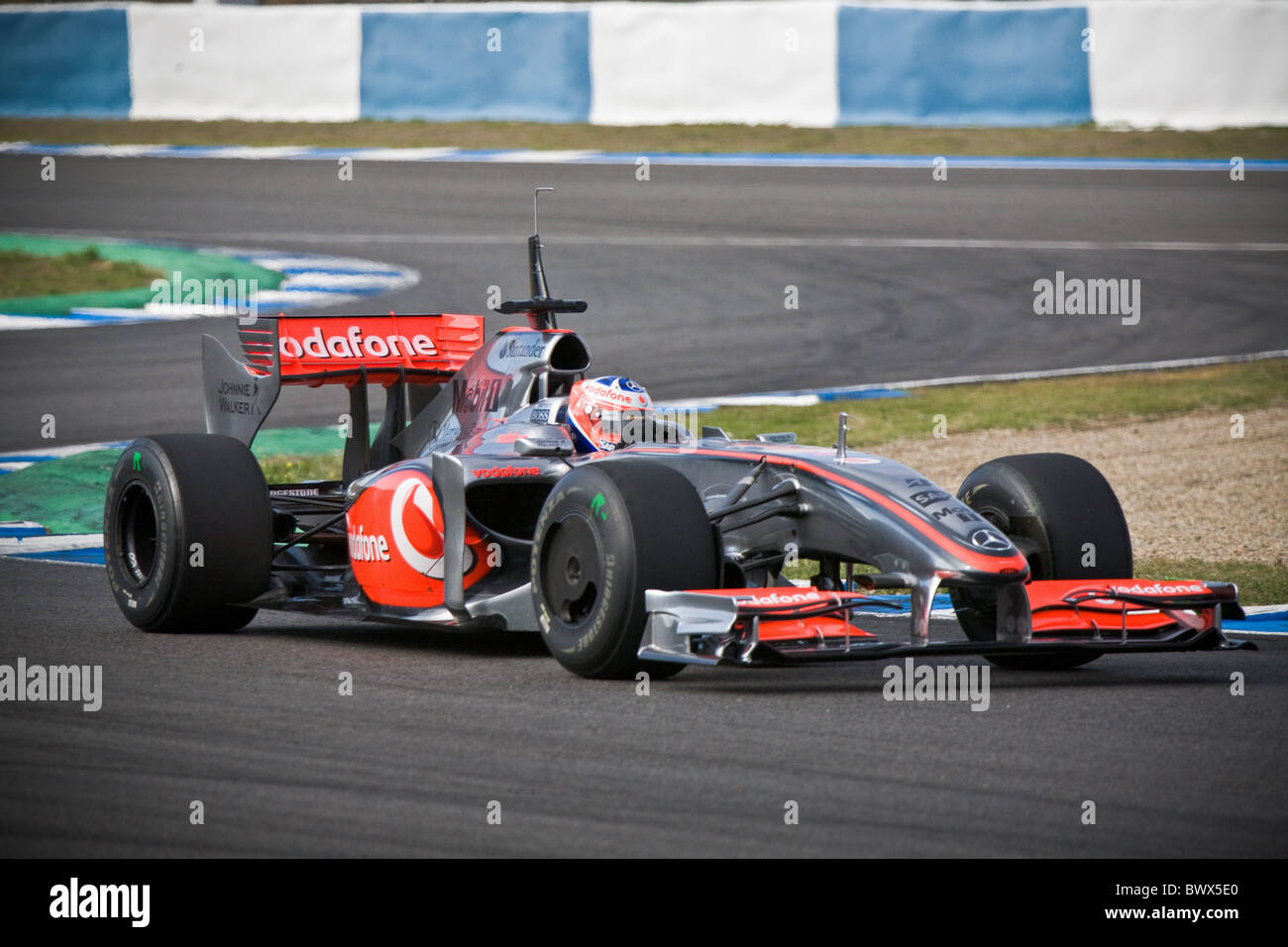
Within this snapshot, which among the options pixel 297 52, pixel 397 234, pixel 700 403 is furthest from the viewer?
pixel 297 52

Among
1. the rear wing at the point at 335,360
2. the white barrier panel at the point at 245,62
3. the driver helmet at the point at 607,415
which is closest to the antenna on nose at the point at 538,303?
the rear wing at the point at 335,360

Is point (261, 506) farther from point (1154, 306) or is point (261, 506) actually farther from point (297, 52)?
point (297, 52)

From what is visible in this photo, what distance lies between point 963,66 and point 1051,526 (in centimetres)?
2091

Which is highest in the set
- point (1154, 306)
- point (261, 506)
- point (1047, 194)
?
point (1047, 194)

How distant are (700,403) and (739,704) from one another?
27.4ft

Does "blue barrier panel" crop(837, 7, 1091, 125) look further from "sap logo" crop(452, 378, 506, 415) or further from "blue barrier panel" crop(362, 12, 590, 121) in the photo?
"sap logo" crop(452, 378, 506, 415)

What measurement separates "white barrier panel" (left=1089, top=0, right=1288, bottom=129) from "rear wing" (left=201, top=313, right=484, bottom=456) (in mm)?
19125

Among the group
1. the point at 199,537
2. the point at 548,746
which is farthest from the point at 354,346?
the point at 548,746

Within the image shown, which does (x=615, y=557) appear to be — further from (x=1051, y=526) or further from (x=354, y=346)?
(x=354, y=346)

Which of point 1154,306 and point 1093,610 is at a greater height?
point 1154,306

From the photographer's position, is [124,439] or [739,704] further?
[124,439]

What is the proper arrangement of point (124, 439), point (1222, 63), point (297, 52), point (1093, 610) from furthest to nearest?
point (297, 52)
point (1222, 63)
point (124, 439)
point (1093, 610)

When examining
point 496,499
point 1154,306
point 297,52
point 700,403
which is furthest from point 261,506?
point 297,52

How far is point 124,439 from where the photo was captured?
46.4 ft
